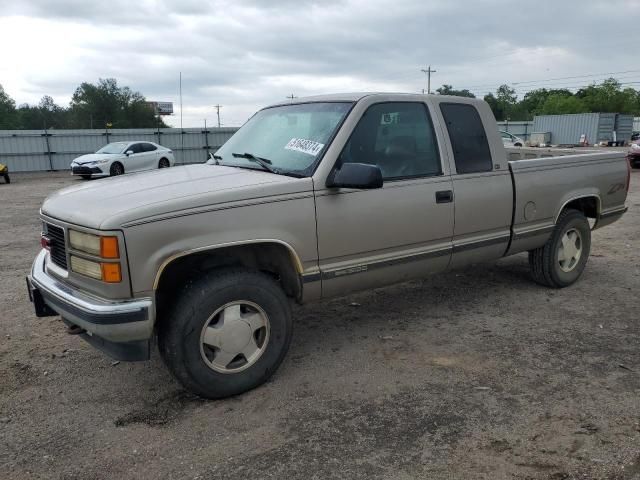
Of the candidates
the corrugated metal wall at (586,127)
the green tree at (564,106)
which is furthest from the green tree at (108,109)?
the green tree at (564,106)

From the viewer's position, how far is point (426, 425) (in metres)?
3.12

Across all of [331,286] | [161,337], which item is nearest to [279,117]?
[331,286]

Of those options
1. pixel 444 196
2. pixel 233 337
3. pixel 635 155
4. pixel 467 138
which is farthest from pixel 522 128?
pixel 233 337

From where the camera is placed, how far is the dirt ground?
279 cm

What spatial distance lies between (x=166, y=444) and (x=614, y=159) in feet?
17.1

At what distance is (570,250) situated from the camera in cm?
560

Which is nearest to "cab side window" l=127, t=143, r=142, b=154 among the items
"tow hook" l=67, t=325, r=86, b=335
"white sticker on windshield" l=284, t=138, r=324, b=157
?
"white sticker on windshield" l=284, t=138, r=324, b=157

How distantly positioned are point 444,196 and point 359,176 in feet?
3.52

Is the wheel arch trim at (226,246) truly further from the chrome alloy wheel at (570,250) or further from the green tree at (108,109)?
the green tree at (108,109)

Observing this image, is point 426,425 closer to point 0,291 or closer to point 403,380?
point 403,380

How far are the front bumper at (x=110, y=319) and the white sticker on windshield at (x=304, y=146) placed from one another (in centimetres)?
151

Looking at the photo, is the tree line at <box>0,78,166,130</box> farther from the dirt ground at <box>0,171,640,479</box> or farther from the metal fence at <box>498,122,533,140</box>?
the dirt ground at <box>0,171,640,479</box>

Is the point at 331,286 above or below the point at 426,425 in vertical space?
above

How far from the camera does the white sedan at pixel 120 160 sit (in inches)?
762
